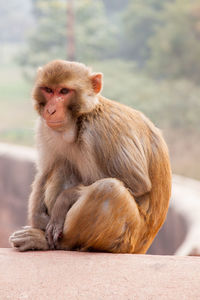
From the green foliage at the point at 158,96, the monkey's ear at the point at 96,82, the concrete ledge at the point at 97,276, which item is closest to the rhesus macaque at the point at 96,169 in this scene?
the monkey's ear at the point at 96,82

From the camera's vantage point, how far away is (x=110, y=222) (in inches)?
126

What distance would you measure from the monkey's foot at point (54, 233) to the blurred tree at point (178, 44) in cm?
1542

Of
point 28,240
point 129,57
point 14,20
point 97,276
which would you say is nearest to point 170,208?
point 28,240

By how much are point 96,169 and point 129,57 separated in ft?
59.3

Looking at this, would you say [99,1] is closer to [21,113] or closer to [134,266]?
[21,113]

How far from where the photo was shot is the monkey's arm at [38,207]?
3693 mm

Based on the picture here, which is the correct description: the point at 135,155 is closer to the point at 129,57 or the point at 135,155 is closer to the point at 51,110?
the point at 51,110

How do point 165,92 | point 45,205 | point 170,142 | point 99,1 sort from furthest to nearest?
point 99,1 < point 165,92 < point 170,142 < point 45,205

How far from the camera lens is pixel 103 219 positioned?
10.5 ft

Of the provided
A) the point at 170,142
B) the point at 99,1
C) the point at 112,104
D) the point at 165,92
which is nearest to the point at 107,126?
the point at 112,104

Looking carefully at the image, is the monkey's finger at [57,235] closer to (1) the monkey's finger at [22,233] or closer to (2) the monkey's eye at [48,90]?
(1) the monkey's finger at [22,233]

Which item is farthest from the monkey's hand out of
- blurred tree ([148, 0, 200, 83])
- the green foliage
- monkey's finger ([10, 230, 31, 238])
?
blurred tree ([148, 0, 200, 83])

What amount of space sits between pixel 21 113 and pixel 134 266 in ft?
56.0

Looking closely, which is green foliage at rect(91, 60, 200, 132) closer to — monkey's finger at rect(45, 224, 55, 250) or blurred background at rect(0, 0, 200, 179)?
blurred background at rect(0, 0, 200, 179)
